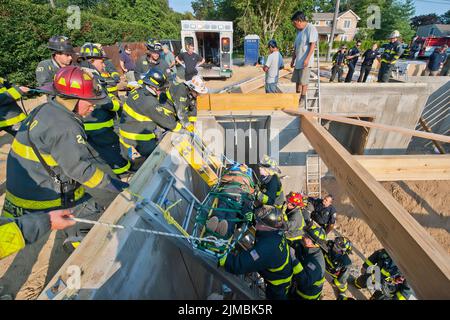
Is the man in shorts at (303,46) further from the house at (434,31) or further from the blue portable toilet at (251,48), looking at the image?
the house at (434,31)

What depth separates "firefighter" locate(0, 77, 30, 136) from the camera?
3555 mm

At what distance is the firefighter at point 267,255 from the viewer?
100 inches

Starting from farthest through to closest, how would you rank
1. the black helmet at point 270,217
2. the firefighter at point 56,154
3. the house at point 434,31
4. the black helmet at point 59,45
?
the house at point 434,31 < the black helmet at point 59,45 < the black helmet at point 270,217 < the firefighter at point 56,154

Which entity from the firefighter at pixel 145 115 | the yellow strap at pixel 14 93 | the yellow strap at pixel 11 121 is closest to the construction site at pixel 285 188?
the firefighter at pixel 145 115

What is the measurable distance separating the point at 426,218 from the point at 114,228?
9162mm

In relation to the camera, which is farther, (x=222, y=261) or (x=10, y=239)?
(x=222, y=261)

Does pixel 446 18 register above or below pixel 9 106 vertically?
above

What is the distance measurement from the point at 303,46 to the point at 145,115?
12.1 feet

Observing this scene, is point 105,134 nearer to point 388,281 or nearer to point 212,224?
point 212,224

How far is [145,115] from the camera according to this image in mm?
3652

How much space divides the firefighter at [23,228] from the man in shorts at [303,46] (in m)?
5.21

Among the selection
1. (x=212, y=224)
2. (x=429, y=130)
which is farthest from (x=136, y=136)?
(x=429, y=130)

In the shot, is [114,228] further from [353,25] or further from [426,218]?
[353,25]

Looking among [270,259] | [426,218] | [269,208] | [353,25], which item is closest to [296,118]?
[269,208]
